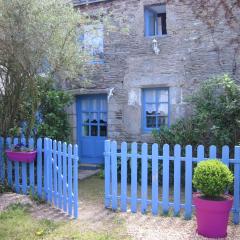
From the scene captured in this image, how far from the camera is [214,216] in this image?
4.91 metres

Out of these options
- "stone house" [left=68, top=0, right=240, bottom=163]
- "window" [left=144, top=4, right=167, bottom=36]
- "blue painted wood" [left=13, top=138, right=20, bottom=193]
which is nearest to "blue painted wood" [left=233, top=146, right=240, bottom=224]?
"blue painted wood" [left=13, top=138, right=20, bottom=193]

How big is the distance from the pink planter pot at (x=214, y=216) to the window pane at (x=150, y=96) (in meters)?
5.46

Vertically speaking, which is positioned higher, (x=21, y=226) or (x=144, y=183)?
(x=144, y=183)

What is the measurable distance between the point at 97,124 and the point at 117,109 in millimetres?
904

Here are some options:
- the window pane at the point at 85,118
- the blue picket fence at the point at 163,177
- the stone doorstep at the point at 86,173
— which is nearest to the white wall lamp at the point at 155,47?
the window pane at the point at 85,118

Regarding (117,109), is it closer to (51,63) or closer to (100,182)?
(100,182)

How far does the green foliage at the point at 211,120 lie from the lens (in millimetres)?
8086

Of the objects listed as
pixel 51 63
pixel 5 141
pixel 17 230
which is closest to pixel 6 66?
pixel 51 63

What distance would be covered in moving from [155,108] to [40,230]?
567 centimetres

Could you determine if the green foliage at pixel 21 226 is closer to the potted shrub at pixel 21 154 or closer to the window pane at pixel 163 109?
the potted shrub at pixel 21 154

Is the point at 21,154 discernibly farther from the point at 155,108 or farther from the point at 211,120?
the point at 155,108

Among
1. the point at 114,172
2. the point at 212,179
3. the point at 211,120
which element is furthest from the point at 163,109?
the point at 212,179

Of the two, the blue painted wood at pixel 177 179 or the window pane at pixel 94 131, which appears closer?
the blue painted wood at pixel 177 179

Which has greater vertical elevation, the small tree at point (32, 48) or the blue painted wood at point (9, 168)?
the small tree at point (32, 48)
